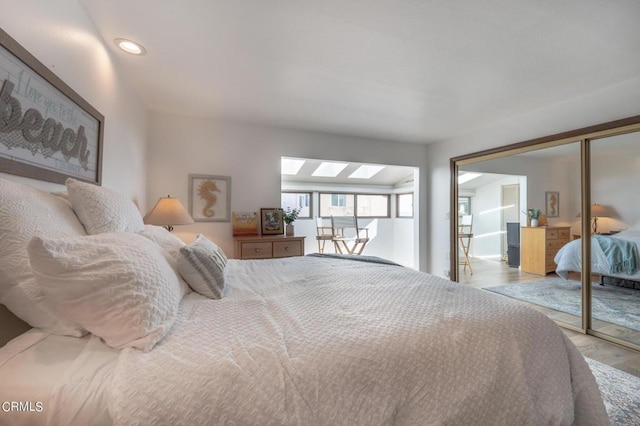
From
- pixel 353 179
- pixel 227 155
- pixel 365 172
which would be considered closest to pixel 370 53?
pixel 227 155

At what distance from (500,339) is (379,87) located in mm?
2100

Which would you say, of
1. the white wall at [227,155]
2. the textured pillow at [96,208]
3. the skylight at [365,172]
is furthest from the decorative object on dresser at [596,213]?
the skylight at [365,172]

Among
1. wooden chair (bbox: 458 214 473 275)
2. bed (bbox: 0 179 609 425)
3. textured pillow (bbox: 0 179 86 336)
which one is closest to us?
bed (bbox: 0 179 609 425)

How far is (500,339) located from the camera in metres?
0.96

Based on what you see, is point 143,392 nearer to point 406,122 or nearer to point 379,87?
point 379,87

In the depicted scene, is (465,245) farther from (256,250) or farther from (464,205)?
(256,250)

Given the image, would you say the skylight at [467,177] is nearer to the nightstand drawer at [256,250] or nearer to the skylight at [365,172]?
the skylight at [365,172]

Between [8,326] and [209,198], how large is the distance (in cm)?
237

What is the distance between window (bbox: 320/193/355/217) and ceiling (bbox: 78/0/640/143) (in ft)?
12.2

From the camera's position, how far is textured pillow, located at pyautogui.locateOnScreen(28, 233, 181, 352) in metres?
0.73

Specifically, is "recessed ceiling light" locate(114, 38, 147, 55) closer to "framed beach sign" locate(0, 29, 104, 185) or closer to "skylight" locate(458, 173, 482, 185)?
"framed beach sign" locate(0, 29, 104, 185)

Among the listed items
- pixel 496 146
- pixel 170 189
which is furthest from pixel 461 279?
pixel 170 189

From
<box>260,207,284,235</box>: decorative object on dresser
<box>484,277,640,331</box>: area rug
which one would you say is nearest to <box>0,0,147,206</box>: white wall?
<box>260,207,284,235</box>: decorative object on dresser

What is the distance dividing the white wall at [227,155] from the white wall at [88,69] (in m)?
0.29
